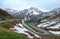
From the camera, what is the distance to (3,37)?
115 feet

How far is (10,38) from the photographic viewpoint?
1422 inches

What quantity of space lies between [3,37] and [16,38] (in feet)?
10.1

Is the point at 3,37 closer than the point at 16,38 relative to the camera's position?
Yes

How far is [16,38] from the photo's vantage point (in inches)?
1471

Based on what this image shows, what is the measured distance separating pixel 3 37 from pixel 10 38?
1.51 meters

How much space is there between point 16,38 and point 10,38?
1.59m
